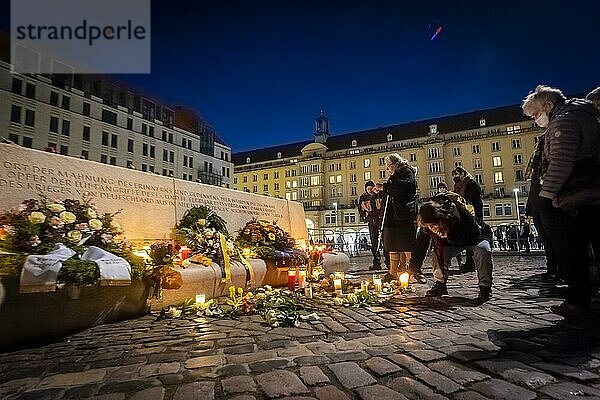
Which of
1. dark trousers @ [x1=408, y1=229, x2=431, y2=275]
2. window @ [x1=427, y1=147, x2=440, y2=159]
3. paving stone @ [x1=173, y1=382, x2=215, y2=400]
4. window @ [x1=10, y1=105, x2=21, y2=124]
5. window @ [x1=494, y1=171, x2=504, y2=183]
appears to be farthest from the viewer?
window @ [x1=427, y1=147, x2=440, y2=159]

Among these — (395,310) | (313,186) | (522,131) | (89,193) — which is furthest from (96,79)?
(522,131)

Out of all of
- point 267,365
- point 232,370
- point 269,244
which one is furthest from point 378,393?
point 269,244

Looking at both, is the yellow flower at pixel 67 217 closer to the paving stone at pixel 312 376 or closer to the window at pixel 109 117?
the paving stone at pixel 312 376

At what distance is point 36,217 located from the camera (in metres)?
3.90

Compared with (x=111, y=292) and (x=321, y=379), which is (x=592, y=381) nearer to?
(x=321, y=379)

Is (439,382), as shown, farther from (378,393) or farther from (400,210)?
(400,210)

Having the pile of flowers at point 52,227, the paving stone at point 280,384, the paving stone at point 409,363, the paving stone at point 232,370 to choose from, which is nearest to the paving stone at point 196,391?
the paving stone at point 232,370

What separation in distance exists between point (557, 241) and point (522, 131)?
2606 inches

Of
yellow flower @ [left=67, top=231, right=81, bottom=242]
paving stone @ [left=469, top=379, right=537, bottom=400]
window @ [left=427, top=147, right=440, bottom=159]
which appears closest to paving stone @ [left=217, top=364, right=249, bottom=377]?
paving stone @ [left=469, top=379, right=537, bottom=400]

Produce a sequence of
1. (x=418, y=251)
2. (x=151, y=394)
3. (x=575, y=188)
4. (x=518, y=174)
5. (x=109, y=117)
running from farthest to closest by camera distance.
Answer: (x=518, y=174) → (x=109, y=117) → (x=418, y=251) → (x=575, y=188) → (x=151, y=394)

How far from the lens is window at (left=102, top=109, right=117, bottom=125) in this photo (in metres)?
47.0

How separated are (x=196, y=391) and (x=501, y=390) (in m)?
1.75

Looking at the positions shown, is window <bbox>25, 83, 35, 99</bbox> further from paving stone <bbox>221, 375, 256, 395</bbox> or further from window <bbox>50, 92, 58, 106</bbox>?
paving stone <bbox>221, 375, 256, 395</bbox>

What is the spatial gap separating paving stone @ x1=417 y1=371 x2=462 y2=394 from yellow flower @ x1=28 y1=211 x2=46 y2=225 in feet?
14.2
